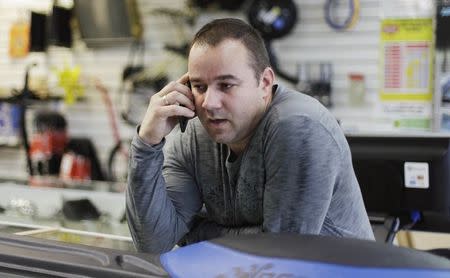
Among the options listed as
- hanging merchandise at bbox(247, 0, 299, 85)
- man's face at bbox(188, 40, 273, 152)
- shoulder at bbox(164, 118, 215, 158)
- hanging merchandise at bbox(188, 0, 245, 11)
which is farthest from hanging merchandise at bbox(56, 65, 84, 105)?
man's face at bbox(188, 40, 273, 152)

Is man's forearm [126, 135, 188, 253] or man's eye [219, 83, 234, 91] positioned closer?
man's eye [219, 83, 234, 91]

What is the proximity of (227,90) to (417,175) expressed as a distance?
83 centimetres

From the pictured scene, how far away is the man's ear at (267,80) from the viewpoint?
146 centimetres

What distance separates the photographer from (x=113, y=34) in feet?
16.9

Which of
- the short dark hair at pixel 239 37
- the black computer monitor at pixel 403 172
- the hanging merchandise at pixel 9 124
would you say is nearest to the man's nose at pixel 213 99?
the short dark hair at pixel 239 37

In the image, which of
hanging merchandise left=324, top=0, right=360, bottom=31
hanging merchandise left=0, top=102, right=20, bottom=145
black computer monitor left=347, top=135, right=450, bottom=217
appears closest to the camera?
black computer monitor left=347, top=135, right=450, bottom=217

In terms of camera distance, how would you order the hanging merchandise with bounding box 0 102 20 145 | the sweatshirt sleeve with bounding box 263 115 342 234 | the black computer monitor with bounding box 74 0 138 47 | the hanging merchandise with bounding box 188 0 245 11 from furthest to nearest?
the hanging merchandise with bounding box 0 102 20 145 < the black computer monitor with bounding box 74 0 138 47 < the hanging merchandise with bounding box 188 0 245 11 < the sweatshirt sleeve with bounding box 263 115 342 234

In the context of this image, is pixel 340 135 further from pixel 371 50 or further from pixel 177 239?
pixel 371 50

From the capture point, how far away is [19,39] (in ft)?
18.6

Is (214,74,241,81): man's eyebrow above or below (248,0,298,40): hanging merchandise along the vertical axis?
below

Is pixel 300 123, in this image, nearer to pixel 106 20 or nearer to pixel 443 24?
pixel 443 24

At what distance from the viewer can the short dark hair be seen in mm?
1382

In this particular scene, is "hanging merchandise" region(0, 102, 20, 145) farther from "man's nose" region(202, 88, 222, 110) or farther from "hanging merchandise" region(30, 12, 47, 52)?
"man's nose" region(202, 88, 222, 110)

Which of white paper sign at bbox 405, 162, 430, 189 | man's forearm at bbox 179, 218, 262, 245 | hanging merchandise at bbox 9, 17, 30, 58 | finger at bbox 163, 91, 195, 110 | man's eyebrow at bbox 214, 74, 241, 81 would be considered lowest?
man's forearm at bbox 179, 218, 262, 245
